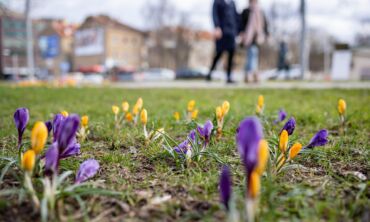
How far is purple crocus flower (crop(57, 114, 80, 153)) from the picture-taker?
1.16 m

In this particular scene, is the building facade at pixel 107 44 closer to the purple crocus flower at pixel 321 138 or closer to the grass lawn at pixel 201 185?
the grass lawn at pixel 201 185

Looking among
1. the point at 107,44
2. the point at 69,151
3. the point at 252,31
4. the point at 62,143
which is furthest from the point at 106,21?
the point at 62,143

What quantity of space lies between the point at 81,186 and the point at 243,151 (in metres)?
0.73

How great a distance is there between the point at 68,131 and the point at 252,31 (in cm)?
707

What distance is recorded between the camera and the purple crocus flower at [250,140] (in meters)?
0.90

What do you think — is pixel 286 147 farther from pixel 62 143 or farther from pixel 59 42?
pixel 59 42

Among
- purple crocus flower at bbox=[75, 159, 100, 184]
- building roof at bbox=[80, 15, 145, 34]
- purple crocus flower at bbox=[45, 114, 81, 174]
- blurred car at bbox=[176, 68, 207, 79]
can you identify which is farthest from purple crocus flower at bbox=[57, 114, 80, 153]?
building roof at bbox=[80, 15, 145, 34]

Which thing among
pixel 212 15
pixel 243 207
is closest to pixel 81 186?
pixel 243 207

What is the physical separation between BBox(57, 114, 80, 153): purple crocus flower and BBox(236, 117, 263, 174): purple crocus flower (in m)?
0.61

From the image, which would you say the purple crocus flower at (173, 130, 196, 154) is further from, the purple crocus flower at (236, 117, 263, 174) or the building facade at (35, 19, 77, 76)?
the building facade at (35, 19, 77, 76)

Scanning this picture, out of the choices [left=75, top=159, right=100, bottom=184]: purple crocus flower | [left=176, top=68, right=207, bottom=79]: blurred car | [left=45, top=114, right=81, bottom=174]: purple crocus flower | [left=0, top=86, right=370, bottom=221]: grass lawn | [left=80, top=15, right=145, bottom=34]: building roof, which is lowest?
[left=0, top=86, right=370, bottom=221]: grass lawn

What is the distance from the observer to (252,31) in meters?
7.66

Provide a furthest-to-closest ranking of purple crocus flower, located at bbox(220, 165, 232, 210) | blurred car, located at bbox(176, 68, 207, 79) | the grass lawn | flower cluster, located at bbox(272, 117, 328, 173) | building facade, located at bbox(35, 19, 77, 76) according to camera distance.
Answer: building facade, located at bbox(35, 19, 77, 76)
blurred car, located at bbox(176, 68, 207, 79)
flower cluster, located at bbox(272, 117, 328, 173)
the grass lawn
purple crocus flower, located at bbox(220, 165, 232, 210)

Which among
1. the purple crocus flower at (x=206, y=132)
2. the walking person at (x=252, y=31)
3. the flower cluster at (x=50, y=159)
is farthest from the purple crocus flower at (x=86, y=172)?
the walking person at (x=252, y=31)
